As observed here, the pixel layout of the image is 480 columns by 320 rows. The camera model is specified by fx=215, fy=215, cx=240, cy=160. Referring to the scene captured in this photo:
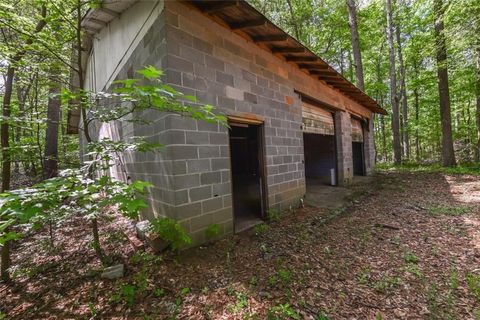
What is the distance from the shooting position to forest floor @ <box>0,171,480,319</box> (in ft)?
6.84

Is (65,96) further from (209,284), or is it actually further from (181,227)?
(209,284)

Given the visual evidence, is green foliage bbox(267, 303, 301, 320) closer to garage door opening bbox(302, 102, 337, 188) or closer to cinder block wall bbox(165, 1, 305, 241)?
cinder block wall bbox(165, 1, 305, 241)

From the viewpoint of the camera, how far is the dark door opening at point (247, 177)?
4336 millimetres

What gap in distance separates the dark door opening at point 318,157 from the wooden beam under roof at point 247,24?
19.3 ft

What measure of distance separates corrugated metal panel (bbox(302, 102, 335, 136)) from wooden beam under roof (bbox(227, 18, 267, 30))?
280 centimetres

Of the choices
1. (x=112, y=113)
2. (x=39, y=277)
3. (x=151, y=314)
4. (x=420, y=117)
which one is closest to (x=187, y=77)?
(x=112, y=113)

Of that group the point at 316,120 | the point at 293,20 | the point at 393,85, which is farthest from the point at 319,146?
the point at 293,20

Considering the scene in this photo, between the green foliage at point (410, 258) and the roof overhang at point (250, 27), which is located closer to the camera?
the green foliage at point (410, 258)

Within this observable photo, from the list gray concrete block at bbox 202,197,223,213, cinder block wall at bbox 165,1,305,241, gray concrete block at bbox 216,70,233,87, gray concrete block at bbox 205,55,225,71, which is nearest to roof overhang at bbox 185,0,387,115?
cinder block wall at bbox 165,1,305,241

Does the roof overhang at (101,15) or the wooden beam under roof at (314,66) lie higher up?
the roof overhang at (101,15)

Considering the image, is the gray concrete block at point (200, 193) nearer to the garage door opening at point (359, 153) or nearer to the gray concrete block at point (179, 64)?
the gray concrete block at point (179, 64)

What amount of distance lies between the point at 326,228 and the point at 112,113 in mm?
3851

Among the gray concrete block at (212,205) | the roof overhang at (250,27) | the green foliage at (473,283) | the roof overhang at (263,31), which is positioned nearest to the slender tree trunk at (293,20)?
the roof overhang at (250,27)

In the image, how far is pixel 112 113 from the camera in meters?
2.46
